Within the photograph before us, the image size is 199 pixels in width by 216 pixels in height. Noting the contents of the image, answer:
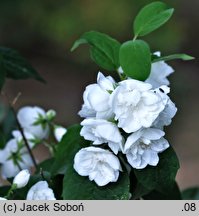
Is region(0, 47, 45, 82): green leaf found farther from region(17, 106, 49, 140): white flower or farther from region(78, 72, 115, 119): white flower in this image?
region(78, 72, 115, 119): white flower

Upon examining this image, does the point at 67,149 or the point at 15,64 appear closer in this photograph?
the point at 67,149

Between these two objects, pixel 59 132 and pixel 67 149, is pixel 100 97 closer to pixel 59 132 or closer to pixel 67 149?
pixel 67 149

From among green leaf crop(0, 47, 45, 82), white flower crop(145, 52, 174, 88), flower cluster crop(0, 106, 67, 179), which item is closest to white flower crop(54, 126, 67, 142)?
flower cluster crop(0, 106, 67, 179)

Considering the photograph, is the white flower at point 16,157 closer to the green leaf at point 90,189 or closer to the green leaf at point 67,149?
the green leaf at point 67,149

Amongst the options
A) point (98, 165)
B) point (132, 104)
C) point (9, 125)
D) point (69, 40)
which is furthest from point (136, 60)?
point (69, 40)

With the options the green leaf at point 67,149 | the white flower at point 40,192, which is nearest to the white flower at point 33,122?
the green leaf at point 67,149

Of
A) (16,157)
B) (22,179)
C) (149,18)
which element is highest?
(149,18)
